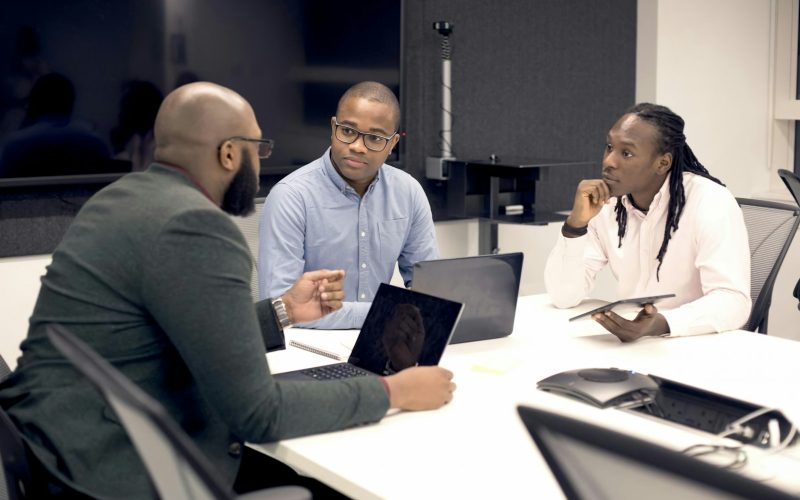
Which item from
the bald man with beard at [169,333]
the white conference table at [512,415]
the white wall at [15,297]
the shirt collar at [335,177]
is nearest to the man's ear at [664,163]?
the white conference table at [512,415]

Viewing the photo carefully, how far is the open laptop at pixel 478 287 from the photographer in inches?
79.3

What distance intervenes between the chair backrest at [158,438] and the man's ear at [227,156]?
1.94ft

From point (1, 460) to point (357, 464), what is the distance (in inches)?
20.9

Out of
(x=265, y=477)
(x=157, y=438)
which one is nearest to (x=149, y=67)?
(x=265, y=477)

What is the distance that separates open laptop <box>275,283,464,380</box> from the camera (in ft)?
5.73

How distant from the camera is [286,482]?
191cm

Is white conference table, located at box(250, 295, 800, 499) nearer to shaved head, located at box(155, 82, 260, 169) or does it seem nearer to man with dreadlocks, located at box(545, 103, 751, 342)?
man with dreadlocks, located at box(545, 103, 751, 342)

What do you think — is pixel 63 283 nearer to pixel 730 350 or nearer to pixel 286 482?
pixel 286 482

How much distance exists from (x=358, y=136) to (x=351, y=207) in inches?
7.9

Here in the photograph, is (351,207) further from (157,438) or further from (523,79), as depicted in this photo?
(523,79)

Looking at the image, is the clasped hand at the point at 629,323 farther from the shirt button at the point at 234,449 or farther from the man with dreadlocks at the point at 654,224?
the shirt button at the point at 234,449

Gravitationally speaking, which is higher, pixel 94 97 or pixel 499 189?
pixel 94 97

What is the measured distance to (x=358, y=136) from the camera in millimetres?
2602

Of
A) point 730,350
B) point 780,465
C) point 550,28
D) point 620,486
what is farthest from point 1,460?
point 550,28
